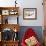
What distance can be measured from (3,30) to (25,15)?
3.12ft

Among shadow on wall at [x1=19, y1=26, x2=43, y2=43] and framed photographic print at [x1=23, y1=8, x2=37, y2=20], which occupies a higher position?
framed photographic print at [x1=23, y1=8, x2=37, y2=20]

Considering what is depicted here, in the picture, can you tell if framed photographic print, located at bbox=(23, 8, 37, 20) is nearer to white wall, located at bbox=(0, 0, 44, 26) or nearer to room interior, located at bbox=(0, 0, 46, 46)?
room interior, located at bbox=(0, 0, 46, 46)

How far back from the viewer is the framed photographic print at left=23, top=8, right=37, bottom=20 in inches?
219

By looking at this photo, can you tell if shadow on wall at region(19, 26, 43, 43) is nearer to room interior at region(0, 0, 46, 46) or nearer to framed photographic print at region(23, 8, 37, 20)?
room interior at region(0, 0, 46, 46)

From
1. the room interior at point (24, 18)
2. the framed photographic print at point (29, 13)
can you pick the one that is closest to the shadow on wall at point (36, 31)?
the room interior at point (24, 18)

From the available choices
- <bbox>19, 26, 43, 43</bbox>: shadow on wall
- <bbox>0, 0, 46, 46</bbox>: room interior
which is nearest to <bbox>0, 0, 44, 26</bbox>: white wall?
<bbox>0, 0, 46, 46</bbox>: room interior

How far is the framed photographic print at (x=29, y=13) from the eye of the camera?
5.56m

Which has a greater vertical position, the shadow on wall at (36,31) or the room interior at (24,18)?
the room interior at (24,18)

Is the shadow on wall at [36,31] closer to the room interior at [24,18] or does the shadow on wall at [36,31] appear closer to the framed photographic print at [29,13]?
the room interior at [24,18]

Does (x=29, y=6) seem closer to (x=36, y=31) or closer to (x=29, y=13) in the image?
(x=29, y=13)

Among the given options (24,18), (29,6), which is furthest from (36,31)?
(29,6)

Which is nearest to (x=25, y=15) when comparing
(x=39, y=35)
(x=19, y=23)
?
(x=19, y=23)

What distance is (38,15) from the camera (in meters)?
5.60

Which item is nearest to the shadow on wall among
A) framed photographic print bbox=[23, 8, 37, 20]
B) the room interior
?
the room interior
